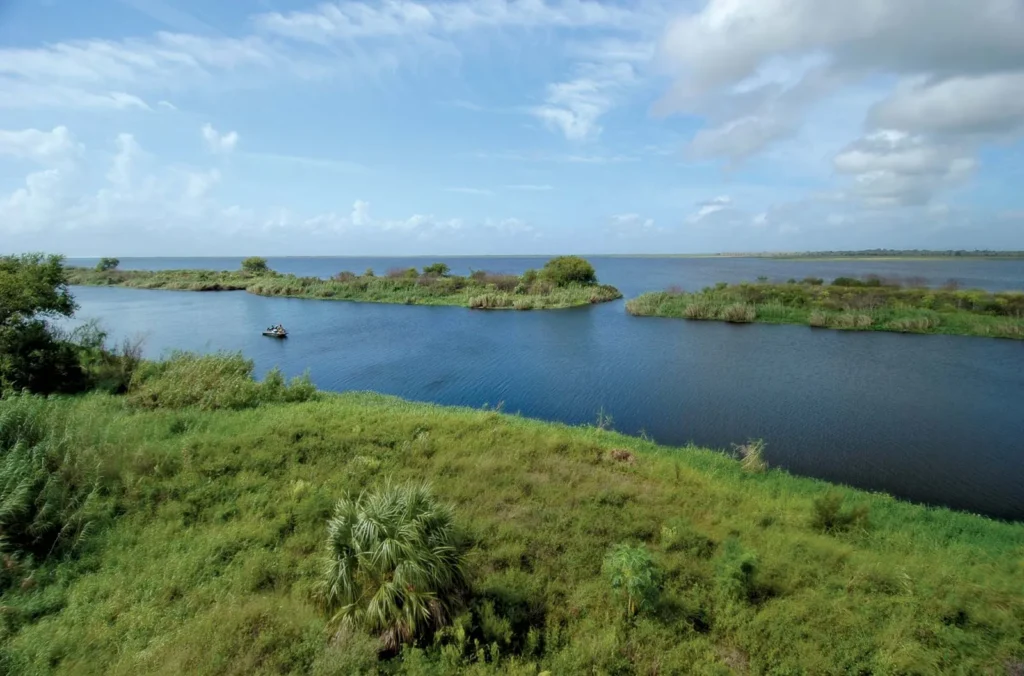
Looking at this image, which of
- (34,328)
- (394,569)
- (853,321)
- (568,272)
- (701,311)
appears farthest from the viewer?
(568,272)

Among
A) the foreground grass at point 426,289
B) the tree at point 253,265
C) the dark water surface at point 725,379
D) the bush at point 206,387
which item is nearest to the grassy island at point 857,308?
the dark water surface at point 725,379

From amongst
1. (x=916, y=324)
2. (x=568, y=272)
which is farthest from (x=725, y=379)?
(x=568, y=272)

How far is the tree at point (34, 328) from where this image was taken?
1554 centimetres

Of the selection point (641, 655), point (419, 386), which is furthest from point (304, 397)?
point (641, 655)

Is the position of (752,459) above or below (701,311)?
below

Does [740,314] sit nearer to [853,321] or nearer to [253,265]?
[853,321]

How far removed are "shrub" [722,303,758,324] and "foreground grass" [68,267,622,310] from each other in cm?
1603

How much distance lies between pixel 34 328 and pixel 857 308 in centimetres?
4947

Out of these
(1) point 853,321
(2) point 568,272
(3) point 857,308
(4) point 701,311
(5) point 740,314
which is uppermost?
(2) point 568,272

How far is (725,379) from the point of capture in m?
22.4

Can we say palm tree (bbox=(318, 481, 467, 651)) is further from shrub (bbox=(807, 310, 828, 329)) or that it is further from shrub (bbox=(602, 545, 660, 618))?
shrub (bbox=(807, 310, 828, 329))

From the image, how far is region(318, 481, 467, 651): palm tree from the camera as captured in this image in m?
6.14

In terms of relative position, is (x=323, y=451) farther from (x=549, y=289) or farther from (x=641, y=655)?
(x=549, y=289)

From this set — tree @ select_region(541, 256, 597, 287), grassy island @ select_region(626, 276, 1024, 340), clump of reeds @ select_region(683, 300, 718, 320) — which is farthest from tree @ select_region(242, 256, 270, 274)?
clump of reeds @ select_region(683, 300, 718, 320)
